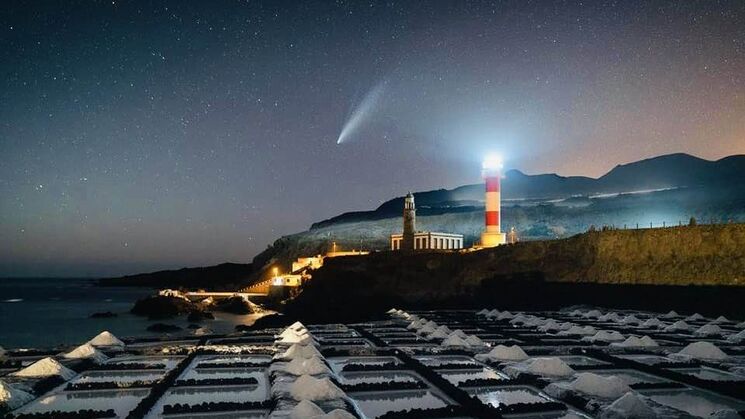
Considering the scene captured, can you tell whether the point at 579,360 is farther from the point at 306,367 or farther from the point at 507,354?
the point at 306,367

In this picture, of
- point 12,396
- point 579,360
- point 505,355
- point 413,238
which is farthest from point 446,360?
point 413,238

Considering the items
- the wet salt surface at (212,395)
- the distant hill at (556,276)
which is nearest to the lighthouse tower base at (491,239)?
the distant hill at (556,276)

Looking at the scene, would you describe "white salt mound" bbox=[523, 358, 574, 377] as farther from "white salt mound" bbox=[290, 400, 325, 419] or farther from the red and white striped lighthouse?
the red and white striped lighthouse

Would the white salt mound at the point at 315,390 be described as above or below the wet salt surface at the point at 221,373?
above

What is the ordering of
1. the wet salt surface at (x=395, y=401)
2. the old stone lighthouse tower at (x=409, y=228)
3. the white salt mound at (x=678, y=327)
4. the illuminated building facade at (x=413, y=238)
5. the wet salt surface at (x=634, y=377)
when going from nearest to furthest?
the wet salt surface at (x=395, y=401) < the wet salt surface at (x=634, y=377) < the white salt mound at (x=678, y=327) < the illuminated building facade at (x=413, y=238) < the old stone lighthouse tower at (x=409, y=228)

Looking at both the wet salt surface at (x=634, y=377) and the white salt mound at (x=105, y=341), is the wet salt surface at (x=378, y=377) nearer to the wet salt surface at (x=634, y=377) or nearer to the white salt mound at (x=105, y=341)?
the wet salt surface at (x=634, y=377)

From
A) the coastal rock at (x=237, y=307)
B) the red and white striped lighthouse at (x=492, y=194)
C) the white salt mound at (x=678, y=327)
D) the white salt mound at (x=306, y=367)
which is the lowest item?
the coastal rock at (x=237, y=307)
